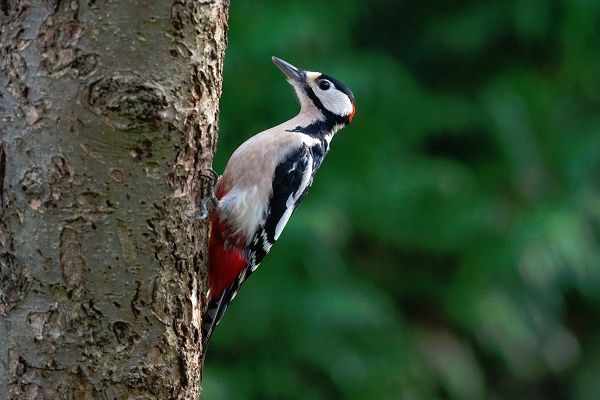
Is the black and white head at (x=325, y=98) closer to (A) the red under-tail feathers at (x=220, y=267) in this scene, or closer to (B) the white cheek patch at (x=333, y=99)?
(B) the white cheek patch at (x=333, y=99)

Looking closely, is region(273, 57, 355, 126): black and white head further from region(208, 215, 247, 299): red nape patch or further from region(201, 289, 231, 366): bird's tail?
region(201, 289, 231, 366): bird's tail

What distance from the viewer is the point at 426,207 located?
683 cm

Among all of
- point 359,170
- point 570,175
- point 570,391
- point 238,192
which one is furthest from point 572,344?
point 238,192

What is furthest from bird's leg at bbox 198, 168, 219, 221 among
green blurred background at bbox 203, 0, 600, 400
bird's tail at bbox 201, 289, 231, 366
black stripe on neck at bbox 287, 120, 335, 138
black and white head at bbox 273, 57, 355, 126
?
green blurred background at bbox 203, 0, 600, 400

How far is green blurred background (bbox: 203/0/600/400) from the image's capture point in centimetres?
636

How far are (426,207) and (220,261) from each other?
3.68m

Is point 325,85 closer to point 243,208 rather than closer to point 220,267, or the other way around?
point 243,208

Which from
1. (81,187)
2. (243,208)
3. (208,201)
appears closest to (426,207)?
(243,208)

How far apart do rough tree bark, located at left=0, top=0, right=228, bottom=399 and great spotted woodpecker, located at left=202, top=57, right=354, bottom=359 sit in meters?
0.78

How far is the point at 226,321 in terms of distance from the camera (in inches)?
252

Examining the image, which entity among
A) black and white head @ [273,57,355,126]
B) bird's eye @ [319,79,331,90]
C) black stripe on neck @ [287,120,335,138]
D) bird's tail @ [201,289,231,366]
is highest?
bird's eye @ [319,79,331,90]

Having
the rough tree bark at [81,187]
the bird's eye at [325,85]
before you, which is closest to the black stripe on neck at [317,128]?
the bird's eye at [325,85]

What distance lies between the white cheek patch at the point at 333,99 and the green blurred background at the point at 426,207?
1917 mm

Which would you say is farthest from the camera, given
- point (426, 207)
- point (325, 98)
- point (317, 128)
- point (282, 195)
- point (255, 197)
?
point (426, 207)
